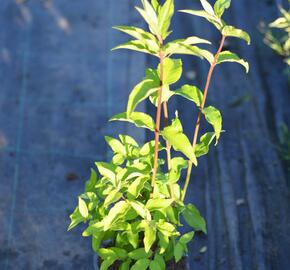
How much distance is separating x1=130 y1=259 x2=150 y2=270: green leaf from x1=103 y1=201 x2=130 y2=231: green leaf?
22cm

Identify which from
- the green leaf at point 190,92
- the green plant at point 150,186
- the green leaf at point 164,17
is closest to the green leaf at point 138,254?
the green plant at point 150,186

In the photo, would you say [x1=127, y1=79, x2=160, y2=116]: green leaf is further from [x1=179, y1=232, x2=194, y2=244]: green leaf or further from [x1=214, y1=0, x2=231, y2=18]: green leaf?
[x1=179, y1=232, x2=194, y2=244]: green leaf

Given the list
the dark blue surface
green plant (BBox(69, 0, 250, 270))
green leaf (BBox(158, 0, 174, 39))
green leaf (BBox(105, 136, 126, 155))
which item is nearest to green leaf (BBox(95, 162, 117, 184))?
green plant (BBox(69, 0, 250, 270))

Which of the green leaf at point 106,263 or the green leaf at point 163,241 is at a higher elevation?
the green leaf at point 163,241

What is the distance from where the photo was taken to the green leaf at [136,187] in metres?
2.51

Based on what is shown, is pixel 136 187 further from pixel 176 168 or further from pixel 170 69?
pixel 170 69

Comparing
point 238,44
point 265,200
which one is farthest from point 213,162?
point 238,44

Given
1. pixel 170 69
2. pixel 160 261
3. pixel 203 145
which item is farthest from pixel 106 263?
pixel 170 69

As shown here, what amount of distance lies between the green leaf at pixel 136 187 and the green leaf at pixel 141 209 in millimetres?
36

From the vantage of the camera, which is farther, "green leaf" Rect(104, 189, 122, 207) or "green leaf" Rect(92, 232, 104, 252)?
"green leaf" Rect(92, 232, 104, 252)

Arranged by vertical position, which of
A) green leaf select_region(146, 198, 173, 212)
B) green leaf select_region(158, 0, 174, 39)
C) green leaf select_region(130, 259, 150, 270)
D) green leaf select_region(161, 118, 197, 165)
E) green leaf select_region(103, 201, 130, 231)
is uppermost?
green leaf select_region(158, 0, 174, 39)

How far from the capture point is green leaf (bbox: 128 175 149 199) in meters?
2.51

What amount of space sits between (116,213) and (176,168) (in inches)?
13.5

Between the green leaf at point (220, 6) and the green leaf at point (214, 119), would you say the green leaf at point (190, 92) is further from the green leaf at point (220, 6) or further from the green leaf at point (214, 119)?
the green leaf at point (220, 6)
